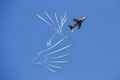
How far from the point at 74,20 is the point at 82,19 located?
95cm

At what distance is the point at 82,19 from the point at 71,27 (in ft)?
4.80

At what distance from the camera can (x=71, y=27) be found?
2728 centimetres

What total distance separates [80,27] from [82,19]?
40.0 inches

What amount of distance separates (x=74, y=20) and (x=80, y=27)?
101 cm

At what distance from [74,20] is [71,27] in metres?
1.00

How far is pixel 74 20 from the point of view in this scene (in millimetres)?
27797

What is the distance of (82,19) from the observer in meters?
27.3

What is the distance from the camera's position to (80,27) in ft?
91.6
